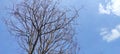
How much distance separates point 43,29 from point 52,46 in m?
0.94

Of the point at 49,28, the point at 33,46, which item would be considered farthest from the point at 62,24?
the point at 33,46

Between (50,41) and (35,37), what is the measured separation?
2.54ft

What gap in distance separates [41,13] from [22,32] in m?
1.28

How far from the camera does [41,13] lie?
1538 centimetres

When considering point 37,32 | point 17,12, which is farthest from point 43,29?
point 17,12

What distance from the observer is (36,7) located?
15406 mm

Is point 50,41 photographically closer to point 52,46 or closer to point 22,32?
point 52,46

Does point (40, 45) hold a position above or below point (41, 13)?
below

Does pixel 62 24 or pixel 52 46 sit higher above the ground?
pixel 62 24

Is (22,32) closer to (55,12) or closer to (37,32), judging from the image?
(37,32)

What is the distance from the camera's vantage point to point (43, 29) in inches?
601

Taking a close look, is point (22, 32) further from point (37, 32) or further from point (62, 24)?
point (62, 24)

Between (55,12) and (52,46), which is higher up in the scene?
(55,12)

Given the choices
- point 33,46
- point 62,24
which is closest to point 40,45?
point 33,46
